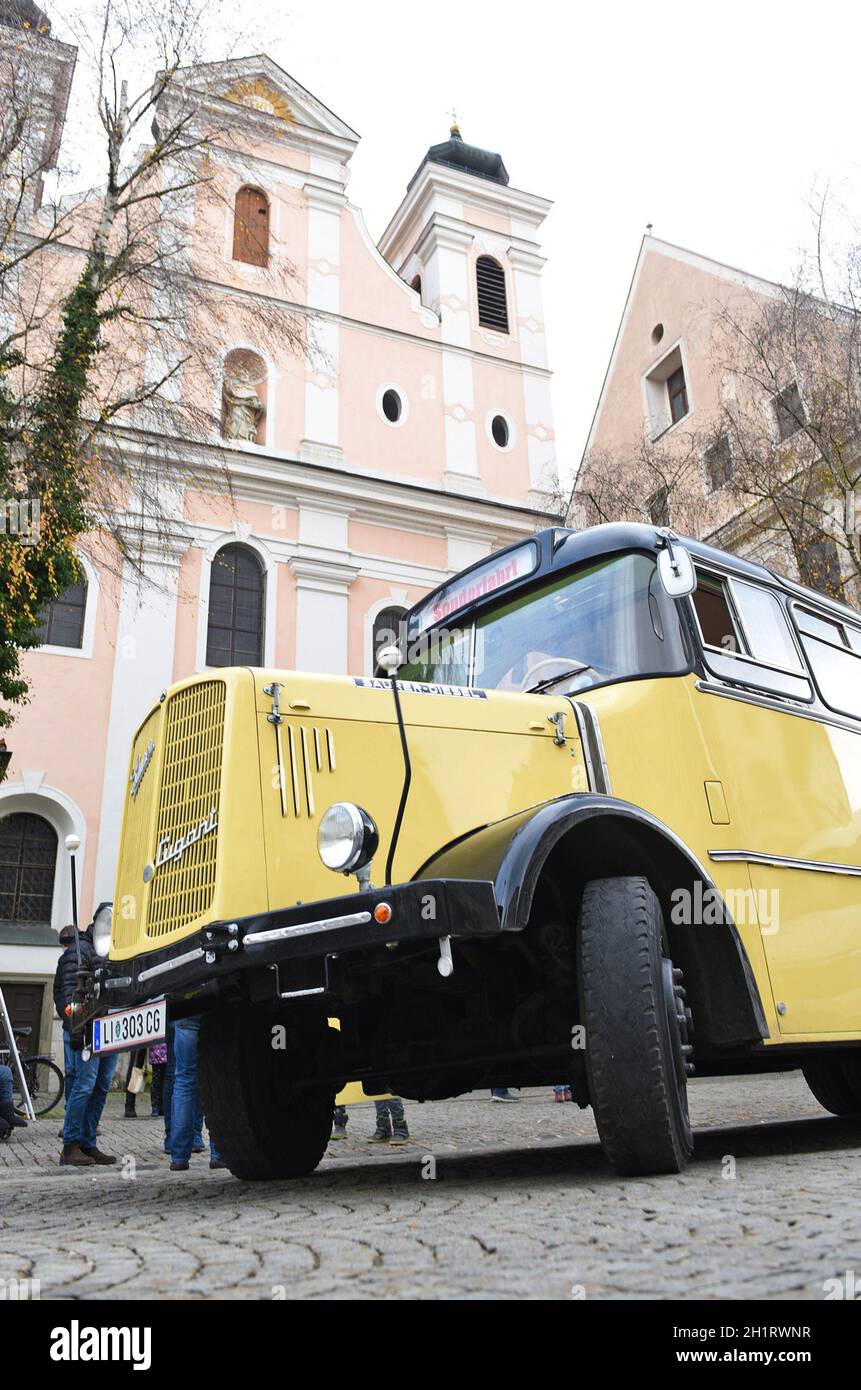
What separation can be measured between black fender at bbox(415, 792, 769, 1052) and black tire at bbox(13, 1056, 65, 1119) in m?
10.8

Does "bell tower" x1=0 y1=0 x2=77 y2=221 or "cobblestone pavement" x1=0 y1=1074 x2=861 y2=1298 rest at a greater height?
"bell tower" x1=0 y1=0 x2=77 y2=221

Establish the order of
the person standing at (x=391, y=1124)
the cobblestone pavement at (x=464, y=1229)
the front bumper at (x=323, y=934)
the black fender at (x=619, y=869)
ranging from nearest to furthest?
the cobblestone pavement at (x=464, y=1229)
the front bumper at (x=323, y=934)
the black fender at (x=619, y=869)
the person standing at (x=391, y=1124)

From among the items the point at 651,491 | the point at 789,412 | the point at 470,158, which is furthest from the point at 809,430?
the point at 470,158

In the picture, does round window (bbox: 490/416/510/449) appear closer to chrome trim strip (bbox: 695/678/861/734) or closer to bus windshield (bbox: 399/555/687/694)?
chrome trim strip (bbox: 695/678/861/734)

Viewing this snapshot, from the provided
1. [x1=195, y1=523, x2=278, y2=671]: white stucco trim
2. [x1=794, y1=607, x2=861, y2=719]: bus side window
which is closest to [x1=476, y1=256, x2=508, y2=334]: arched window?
[x1=195, y1=523, x2=278, y2=671]: white stucco trim

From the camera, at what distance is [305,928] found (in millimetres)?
3934

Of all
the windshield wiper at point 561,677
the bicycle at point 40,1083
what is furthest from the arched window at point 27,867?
the windshield wiper at point 561,677

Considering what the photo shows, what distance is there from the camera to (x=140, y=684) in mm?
20344

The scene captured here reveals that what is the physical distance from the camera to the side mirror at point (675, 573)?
4.91m

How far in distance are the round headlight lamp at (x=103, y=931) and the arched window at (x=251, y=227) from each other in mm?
21854

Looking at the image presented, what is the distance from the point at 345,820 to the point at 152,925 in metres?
1.16

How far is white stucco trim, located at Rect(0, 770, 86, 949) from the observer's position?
1875cm

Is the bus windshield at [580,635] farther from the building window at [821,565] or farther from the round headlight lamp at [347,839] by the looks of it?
the building window at [821,565]

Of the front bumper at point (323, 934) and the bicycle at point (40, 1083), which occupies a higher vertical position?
the bicycle at point (40, 1083)
